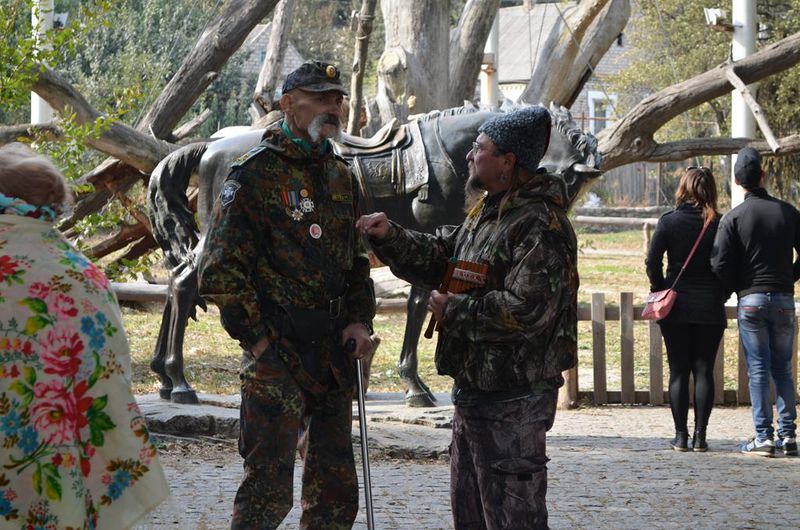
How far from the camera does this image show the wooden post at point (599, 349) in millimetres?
10797

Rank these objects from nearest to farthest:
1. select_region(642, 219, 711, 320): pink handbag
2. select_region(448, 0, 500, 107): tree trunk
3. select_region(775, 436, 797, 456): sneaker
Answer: select_region(642, 219, 711, 320): pink handbag, select_region(775, 436, 797, 456): sneaker, select_region(448, 0, 500, 107): tree trunk

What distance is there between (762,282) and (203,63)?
642 centimetres

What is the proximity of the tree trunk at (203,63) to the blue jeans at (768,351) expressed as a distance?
6175 mm

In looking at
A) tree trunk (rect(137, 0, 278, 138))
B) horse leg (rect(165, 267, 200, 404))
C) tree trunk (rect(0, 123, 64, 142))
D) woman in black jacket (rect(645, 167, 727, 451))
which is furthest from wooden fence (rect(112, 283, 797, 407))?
tree trunk (rect(0, 123, 64, 142))

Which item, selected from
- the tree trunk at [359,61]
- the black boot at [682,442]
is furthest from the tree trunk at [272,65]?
the black boot at [682,442]

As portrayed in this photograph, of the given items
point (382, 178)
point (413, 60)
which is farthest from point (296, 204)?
point (413, 60)

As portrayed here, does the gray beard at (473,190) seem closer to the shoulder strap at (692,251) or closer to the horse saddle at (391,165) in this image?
the shoulder strap at (692,251)

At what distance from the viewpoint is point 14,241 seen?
354cm

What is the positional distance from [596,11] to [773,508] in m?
8.44

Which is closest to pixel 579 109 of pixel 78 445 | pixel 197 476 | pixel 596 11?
pixel 596 11

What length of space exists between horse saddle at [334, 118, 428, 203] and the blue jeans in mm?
2768

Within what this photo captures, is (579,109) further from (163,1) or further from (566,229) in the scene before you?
(566,229)

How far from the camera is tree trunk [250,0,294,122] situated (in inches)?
530

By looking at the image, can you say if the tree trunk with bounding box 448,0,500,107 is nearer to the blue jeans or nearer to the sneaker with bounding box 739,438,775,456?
the blue jeans
